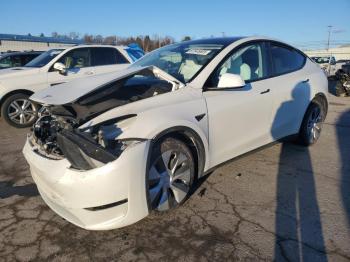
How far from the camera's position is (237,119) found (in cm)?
362

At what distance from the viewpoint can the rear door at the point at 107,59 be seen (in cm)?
801

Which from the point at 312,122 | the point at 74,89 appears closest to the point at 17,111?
the point at 74,89

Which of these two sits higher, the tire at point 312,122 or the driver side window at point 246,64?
the driver side window at point 246,64

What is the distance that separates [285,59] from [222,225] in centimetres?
268

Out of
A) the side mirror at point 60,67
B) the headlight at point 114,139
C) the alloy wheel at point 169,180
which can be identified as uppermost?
the side mirror at point 60,67

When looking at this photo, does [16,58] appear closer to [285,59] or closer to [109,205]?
[285,59]

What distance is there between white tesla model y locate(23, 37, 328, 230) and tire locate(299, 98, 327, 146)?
1.20 feet

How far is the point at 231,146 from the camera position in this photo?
3.66 m

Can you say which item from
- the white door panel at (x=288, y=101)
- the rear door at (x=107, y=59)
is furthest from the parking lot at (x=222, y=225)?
the rear door at (x=107, y=59)

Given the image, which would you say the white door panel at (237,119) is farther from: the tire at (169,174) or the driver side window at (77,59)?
the driver side window at (77,59)

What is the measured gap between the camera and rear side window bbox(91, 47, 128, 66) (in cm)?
806

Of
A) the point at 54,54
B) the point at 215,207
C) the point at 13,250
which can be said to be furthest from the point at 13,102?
the point at 215,207

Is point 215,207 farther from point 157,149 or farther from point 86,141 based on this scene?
point 86,141

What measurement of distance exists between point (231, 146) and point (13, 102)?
5182 millimetres
